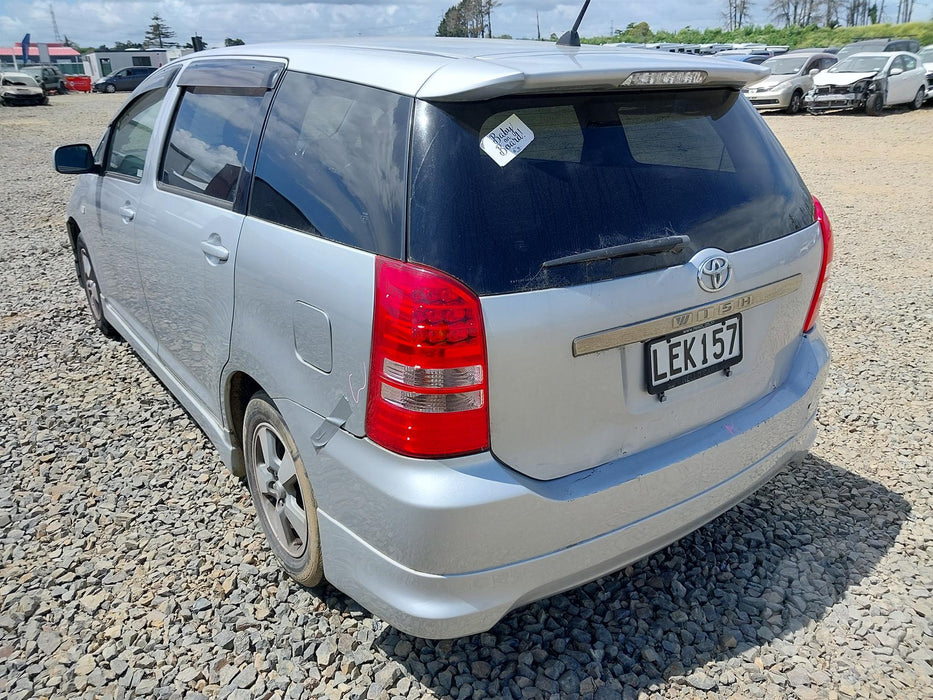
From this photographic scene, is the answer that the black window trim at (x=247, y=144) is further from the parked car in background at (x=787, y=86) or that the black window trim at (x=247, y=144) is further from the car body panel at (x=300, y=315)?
the parked car in background at (x=787, y=86)

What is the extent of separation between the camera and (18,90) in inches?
1304

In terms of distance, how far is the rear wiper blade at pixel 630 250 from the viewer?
1894 mm

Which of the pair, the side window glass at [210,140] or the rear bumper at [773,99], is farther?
the rear bumper at [773,99]

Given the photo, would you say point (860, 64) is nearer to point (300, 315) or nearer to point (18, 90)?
point (300, 315)

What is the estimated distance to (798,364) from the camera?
2584 millimetres

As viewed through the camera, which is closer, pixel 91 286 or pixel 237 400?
pixel 237 400

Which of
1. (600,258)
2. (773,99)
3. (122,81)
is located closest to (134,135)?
(600,258)

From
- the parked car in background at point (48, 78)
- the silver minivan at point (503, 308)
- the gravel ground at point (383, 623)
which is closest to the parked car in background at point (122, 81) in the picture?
the parked car in background at point (48, 78)

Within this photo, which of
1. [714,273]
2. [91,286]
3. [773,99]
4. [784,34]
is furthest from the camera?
[784,34]

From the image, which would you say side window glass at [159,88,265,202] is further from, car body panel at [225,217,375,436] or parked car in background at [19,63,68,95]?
parked car in background at [19,63,68,95]

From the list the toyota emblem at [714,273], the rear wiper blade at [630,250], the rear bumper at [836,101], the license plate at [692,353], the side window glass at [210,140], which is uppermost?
the side window glass at [210,140]

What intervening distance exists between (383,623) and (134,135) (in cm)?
284

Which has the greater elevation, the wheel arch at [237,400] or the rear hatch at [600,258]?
the rear hatch at [600,258]

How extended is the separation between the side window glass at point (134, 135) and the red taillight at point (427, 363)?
7.50 feet
